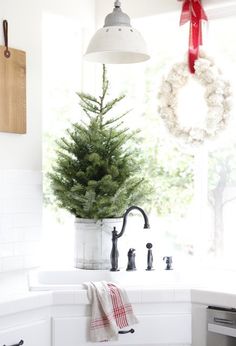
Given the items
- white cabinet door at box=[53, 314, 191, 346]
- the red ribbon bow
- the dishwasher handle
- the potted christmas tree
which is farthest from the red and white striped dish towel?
the red ribbon bow

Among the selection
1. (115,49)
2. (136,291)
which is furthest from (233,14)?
(136,291)

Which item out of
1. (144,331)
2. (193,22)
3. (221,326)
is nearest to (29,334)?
(144,331)

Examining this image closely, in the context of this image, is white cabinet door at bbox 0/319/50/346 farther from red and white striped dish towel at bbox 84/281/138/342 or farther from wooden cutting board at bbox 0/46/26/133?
wooden cutting board at bbox 0/46/26/133

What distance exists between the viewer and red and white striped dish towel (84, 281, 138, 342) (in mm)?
2900

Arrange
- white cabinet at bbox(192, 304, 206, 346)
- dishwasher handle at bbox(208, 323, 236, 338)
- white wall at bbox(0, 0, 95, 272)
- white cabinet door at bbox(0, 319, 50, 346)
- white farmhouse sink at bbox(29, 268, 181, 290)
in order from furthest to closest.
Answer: white wall at bbox(0, 0, 95, 272) < white farmhouse sink at bbox(29, 268, 181, 290) < white cabinet at bbox(192, 304, 206, 346) < dishwasher handle at bbox(208, 323, 236, 338) < white cabinet door at bbox(0, 319, 50, 346)

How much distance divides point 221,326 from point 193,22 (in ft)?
5.92

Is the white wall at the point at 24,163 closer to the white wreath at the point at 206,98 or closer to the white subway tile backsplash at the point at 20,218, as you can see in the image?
the white subway tile backsplash at the point at 20,218

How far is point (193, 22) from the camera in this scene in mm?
3666

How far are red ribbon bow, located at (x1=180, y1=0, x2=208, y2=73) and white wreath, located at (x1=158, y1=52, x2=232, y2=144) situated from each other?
0.05 meters

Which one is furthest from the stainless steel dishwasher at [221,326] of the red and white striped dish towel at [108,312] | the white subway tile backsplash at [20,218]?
the white subway tile backsplash at [20,218]

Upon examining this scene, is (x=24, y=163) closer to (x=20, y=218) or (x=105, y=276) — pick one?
(x=20, y=218)

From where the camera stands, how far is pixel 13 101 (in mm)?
3611

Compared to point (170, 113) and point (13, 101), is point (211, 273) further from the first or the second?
point (13, 101)

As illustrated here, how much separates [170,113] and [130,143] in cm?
46
